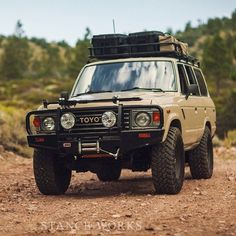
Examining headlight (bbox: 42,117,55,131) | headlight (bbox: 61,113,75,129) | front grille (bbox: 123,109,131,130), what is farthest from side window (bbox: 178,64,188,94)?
headlight (bbox: 42,117,55,131)

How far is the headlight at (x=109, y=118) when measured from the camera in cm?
702

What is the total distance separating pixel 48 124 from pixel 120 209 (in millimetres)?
1752

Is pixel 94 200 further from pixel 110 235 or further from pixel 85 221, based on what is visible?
pixel 110 235

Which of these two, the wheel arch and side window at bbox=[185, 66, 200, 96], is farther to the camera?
side window at bbox=[185, 66, 200, 96]

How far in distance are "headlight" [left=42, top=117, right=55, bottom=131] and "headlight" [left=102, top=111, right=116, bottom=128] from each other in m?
0.73

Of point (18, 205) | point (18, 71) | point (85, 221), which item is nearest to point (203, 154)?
point (18, 205)

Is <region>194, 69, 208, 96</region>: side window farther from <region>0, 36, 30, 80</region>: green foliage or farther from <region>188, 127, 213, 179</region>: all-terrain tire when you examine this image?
<region>0, 36, 30, 80</region>: green foliage

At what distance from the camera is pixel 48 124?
7.33m

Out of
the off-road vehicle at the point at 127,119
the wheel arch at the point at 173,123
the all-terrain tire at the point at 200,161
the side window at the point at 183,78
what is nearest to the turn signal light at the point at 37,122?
the off-road vehicle at the point at 127,119

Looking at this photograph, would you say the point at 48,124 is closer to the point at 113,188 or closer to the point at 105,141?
the point at 105,141

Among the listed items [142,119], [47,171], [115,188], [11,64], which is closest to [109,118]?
[142,119]

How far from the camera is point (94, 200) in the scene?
7109 millimetres

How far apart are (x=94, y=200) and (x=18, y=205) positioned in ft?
3.15

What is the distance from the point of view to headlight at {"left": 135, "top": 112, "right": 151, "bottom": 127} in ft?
22.9
